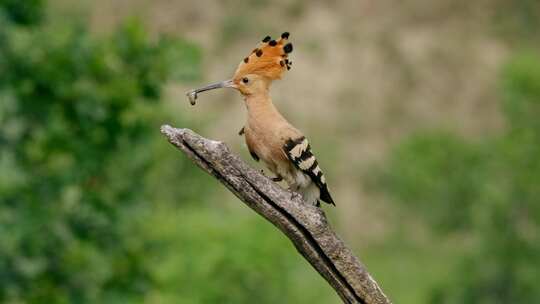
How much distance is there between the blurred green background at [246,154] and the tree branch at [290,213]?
650 centimetres

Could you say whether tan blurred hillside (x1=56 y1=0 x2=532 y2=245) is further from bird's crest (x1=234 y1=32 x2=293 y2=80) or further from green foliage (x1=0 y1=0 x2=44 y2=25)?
bird's crest (x1=234 y1=32 x2=293 y2=80)

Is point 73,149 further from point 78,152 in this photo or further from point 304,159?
point 304,159

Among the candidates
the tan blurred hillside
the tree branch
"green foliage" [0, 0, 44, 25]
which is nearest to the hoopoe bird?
the tree branch

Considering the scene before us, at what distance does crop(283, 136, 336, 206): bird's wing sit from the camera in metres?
5.96

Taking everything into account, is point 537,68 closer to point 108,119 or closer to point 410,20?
point 108,119

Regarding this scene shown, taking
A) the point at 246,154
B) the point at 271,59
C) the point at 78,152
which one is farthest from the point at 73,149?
the point at 246,154

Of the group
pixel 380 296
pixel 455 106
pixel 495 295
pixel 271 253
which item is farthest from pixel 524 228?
pixel 380 296

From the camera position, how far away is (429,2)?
34.5m

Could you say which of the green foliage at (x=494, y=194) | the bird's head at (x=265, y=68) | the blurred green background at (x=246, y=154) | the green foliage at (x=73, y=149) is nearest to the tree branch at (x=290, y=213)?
the bird's head at (x=265, y=68)

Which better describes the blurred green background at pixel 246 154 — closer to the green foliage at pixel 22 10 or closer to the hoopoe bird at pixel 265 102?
the green foliage at pixel 22 10

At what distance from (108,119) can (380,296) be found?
7484 millimetres

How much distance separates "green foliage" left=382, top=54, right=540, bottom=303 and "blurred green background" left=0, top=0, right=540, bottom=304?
4cm

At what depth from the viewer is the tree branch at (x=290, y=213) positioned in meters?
5.38

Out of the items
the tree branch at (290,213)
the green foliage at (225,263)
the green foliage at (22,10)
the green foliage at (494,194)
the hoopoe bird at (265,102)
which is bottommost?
the tree branch at (290,213)
